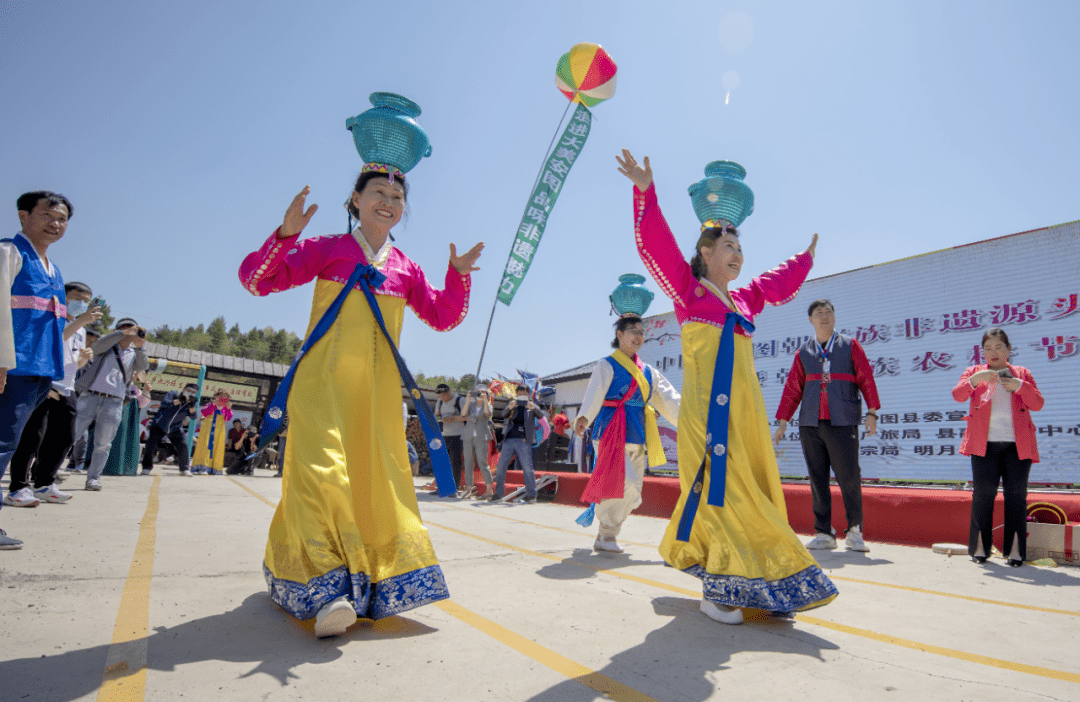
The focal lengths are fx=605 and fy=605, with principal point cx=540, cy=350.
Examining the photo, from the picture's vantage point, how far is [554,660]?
1.78 m

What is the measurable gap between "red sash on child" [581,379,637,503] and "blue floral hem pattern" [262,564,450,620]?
2294mm

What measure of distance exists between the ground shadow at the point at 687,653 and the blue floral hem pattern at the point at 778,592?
9 cm

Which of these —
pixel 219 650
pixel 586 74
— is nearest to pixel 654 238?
pixel 219 650

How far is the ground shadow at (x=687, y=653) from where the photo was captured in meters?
1.57

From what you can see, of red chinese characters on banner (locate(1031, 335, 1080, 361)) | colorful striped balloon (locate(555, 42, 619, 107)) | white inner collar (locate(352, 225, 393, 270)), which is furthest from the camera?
colorful striped balloon (locate(555, 42, 619, 107))

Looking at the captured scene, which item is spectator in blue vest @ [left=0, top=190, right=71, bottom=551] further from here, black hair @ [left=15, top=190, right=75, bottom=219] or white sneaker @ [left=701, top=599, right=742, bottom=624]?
white sneaker @ [left=701, top=599, right=742, bottom=624]

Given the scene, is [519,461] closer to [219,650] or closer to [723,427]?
[723,427]

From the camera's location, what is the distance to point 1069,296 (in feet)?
27.4

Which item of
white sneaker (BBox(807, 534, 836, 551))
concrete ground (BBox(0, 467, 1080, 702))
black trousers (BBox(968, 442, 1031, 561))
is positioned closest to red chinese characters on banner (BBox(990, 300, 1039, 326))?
black trousers (BBox(968, 442, 1031, 561))

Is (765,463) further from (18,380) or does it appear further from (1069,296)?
(1069,296)

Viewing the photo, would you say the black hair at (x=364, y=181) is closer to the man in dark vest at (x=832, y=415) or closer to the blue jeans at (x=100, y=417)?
the man in dark vest at (x=832, y=415)

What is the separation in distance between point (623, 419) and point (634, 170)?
7.31ft

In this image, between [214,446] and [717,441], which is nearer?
[717,441]

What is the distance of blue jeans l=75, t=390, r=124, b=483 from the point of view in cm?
655
